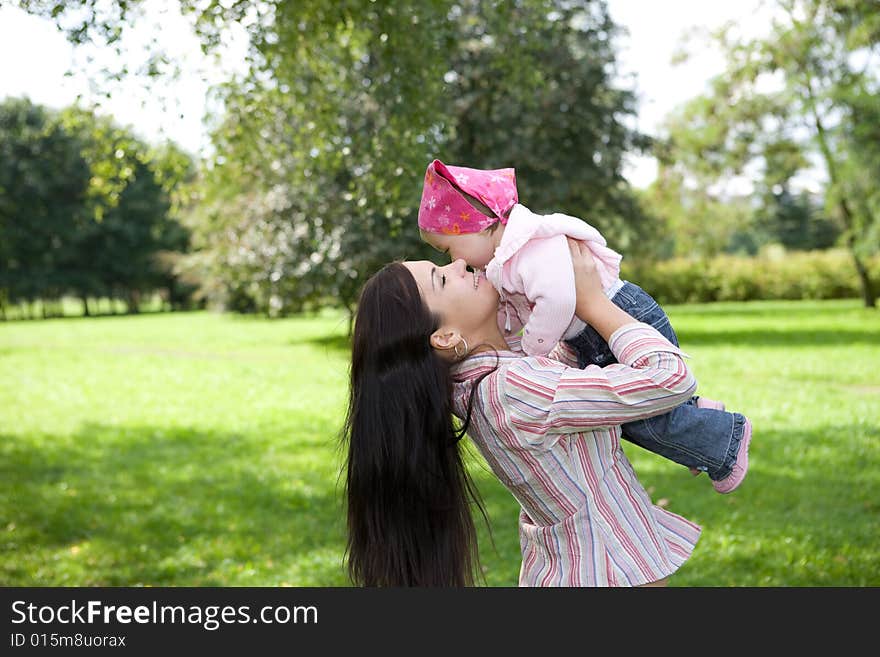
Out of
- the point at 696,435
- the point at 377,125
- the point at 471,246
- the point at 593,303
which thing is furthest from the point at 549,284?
the point at 377,125

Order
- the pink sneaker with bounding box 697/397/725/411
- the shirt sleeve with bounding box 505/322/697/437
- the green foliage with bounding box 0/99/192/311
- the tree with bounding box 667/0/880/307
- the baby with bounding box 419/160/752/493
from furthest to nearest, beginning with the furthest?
the green foliage with bounding box 0/99/192/311 < the tree with bounding box 667/0/880/307 < the pink sneaker with bounding box 697/397/725/411 < the baby with bounding box 419/160/752/493 < the shirt sleeve with bounding box 505/322/697/437

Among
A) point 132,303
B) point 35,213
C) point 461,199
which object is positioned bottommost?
point 132,303

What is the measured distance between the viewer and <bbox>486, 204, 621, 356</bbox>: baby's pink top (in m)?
1.99

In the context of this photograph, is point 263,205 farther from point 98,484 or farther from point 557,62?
point 98,484

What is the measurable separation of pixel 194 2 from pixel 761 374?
470 inches

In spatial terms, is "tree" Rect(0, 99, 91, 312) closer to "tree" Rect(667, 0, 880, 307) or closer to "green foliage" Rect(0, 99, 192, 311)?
"green foliage" Rect(0, 99, 192, 311)

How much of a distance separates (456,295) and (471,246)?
238 mm

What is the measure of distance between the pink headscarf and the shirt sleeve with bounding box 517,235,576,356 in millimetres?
263

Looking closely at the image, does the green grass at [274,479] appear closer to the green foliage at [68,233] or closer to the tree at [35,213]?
the green foliage at [68,233]

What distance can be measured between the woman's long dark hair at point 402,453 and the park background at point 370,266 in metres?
0.31

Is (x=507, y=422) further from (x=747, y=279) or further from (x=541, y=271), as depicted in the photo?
(x=747, y=279)

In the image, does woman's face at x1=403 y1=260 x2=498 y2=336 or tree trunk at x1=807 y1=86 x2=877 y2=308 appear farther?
tree trunk at x1=807 y1=86 x2=877 y2=308

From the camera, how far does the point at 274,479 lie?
9000 millimetres

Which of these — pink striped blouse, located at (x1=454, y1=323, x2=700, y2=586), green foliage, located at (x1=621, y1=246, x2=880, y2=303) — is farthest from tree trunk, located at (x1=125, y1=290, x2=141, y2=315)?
pink striped blouse, located at (x1=454, y1=323, x2=700, y2=586)
